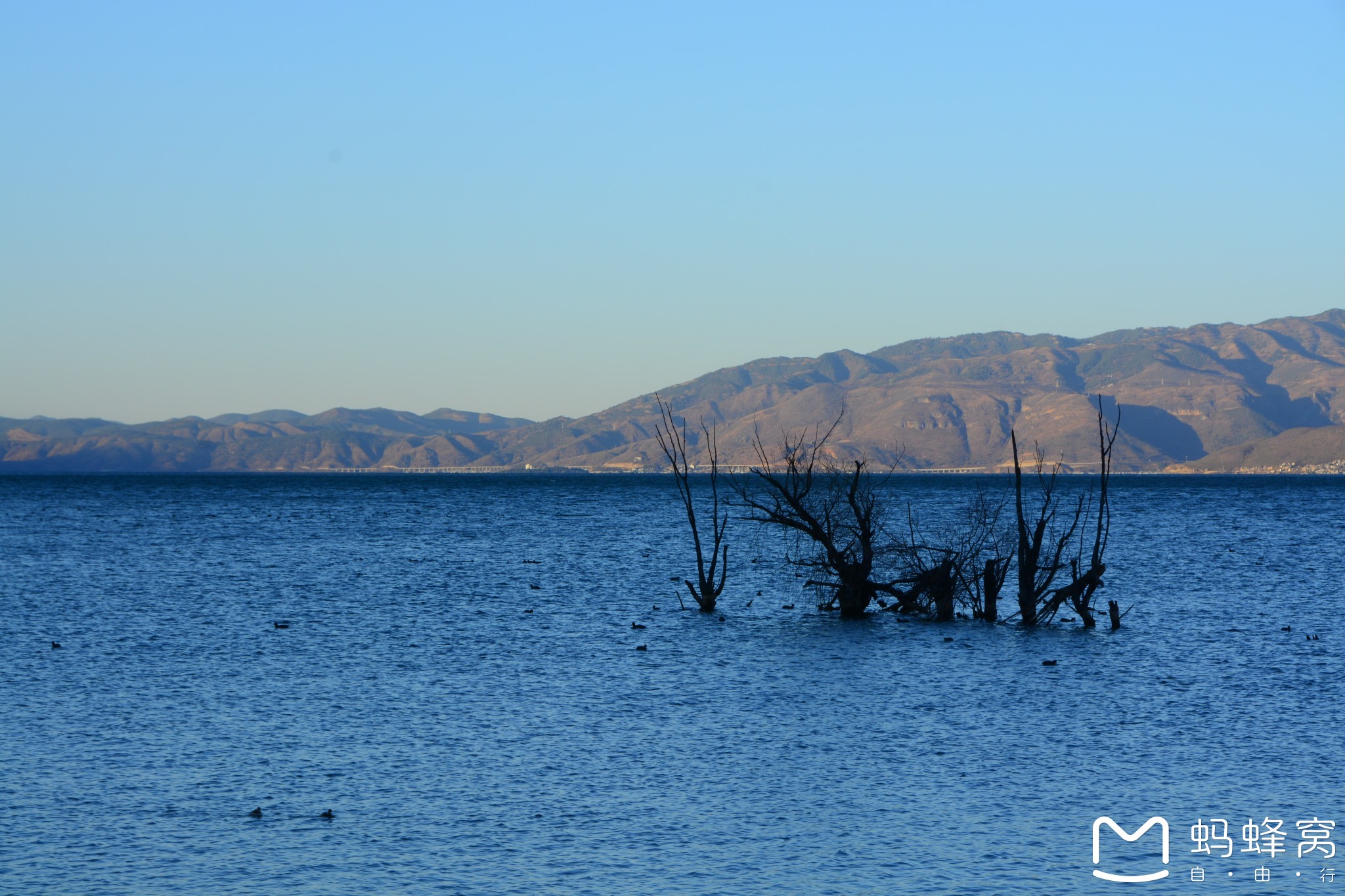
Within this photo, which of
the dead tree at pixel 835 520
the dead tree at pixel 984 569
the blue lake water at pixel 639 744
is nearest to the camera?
the blue lake water at pixel 639 744

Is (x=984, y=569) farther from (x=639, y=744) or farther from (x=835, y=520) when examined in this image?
(x=639, y=744)

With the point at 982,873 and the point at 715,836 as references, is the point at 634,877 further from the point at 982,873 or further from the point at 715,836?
the point at 982,873

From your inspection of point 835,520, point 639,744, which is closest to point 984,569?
point 835,520

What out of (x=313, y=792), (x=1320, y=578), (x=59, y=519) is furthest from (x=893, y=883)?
(x=59, y=519)

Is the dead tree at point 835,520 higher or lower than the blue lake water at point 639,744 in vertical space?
higher

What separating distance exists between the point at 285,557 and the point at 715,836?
66383 mm

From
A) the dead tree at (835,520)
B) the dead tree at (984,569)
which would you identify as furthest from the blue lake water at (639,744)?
the dead tree at (984,569)

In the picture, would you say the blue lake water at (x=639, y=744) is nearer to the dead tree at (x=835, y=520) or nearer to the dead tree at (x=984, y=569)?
the dead tree at (x=835, y=520)

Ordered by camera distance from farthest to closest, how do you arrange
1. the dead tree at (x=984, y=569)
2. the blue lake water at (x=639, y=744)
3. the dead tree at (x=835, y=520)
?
1. the dead tree at (x=984, y=569)
2. the dead tree at (x=835, y=520)
3. the blue lake water at (x=639, y=744)

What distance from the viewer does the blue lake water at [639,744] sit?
18062mm

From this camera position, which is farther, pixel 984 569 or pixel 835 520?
pixel 984 569

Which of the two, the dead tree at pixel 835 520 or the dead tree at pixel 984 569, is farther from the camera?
the dead tree at pixel 984 569

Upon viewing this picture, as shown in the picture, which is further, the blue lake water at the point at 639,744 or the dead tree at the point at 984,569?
the dead tree at the point at 984,569

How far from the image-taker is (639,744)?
82.9ft
